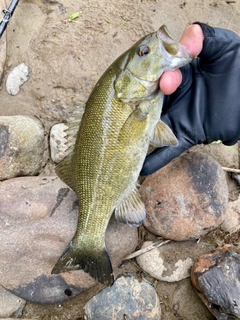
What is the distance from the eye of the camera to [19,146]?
382 cm

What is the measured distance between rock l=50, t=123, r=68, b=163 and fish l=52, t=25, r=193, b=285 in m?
0.75

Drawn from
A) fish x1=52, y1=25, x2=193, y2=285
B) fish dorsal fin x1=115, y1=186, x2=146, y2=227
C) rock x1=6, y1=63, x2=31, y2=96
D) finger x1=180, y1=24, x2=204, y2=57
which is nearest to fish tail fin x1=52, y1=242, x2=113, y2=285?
fish x1=52, y1=25, x2=193, y2=285

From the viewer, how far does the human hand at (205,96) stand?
3.14 metres

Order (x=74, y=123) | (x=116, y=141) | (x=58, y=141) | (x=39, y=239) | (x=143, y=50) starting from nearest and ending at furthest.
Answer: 1. (x=143, y=50)
2. (x=116, y=141)
3. (x=74, y=123)
4. (x=39, y=239)
5. (x=58, y=141)

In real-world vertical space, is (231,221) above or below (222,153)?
below

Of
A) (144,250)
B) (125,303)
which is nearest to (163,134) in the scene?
(144,250)

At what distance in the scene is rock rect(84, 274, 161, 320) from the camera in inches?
146

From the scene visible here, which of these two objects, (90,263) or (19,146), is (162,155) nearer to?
(90,263)

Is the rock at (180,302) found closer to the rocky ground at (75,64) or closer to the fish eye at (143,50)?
the rocky ground at (75,64)

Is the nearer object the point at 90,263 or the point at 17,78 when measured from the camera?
the point at 90,263

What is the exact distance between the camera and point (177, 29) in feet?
14.6

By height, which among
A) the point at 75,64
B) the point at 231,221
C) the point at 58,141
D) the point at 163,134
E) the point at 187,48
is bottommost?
the point at 231,221

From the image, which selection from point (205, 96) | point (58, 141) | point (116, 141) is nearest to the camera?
point (116, 141)

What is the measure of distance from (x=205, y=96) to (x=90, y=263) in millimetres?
1789
